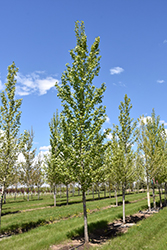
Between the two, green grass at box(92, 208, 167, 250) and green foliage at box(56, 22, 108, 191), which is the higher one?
green foliage at box(56, 22, 108, 191)

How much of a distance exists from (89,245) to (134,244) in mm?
2385

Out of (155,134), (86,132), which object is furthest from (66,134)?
(155,134)

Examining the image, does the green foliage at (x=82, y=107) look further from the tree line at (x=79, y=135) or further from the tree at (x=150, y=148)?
the tree at (x=150, y=148)

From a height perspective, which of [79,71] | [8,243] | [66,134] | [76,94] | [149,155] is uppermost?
[79,71]

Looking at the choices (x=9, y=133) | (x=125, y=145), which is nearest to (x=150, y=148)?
(x=125, y=145)

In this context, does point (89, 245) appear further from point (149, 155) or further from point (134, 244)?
point (149, 155)

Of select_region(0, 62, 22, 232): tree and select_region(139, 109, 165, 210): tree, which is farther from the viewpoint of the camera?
select_region(139, 109, 165, 210): tree

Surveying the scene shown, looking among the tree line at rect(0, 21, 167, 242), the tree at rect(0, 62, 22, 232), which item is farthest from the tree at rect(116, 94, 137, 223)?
the tree at rect(0, 62, 22, 232)

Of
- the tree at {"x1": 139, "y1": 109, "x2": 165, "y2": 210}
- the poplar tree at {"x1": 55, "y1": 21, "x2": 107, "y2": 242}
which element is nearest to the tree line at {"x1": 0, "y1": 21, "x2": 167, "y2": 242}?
the poplar tree at {"x1": 55, "y1": 21, "x2": 107, "y2": 242}

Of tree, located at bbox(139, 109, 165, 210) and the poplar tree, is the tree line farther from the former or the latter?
tree, located at bbox(139, 109, 165, 210)

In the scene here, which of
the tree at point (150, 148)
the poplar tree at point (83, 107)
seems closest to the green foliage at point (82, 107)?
the poplar tree at point (83, 107)

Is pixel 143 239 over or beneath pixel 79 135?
beneath

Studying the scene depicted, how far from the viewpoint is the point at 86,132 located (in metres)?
10.4

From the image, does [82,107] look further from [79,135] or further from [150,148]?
A: [150,148]
